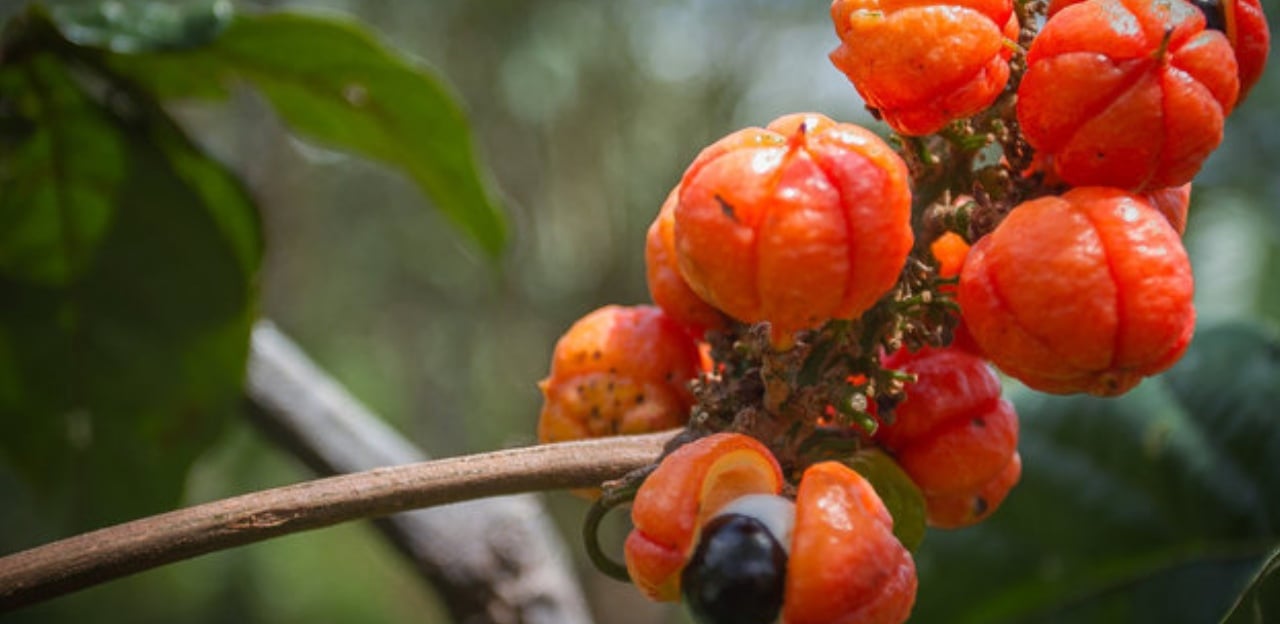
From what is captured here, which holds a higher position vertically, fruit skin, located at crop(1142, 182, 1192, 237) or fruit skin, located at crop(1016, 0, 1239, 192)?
fruit skin, located at crop(1016, 0, 1239, 192)

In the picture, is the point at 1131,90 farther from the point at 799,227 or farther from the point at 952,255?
the point at 799,227

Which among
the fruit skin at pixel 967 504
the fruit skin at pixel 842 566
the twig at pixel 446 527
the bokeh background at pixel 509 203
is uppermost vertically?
the fruit skin at pixel 842 566

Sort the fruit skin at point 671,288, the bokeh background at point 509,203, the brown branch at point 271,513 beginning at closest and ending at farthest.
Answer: the brown branch at point 271,513 → the fruit skin at point 671,288 → the bokeh background at point 509,203

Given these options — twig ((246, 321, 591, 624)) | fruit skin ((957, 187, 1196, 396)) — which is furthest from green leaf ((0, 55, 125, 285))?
fruit skin ((957, 187, 1196, 396))

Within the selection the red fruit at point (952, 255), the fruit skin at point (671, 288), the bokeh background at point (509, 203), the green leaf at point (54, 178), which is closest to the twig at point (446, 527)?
the green leaf at point (54, 178)

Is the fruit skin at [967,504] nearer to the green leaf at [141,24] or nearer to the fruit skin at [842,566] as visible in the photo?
the fruit skin at [842,566]

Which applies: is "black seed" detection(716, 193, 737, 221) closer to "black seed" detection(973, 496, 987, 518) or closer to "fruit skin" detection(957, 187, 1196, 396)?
"fruit skin" detection(957, 187, 1196, 396)

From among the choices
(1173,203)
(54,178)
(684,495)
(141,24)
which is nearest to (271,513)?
(684,495)
